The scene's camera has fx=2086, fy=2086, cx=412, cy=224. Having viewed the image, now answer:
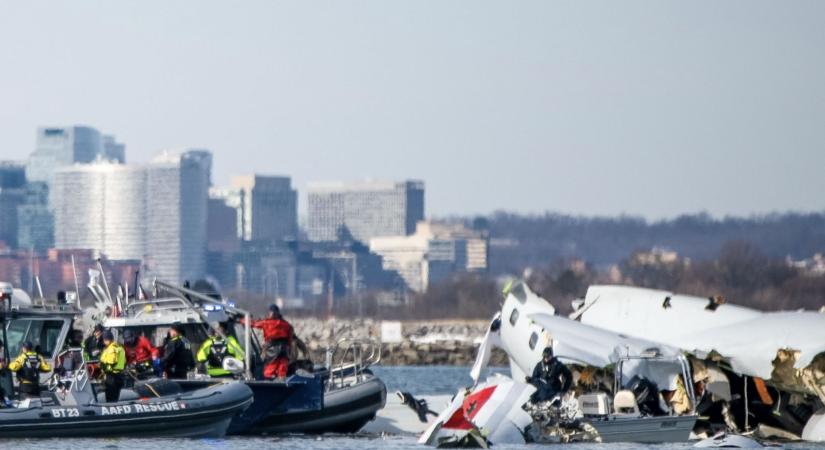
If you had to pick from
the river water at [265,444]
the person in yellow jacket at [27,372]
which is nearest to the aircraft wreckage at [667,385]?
the river water at [265,444]

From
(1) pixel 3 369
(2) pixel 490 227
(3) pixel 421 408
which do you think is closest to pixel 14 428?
(1) pixel 3 369

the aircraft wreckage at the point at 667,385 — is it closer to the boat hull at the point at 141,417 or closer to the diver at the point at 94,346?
the boat hull at the point at 141,417

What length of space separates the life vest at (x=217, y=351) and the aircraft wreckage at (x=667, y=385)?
355 cm

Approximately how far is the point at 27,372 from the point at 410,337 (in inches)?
3217

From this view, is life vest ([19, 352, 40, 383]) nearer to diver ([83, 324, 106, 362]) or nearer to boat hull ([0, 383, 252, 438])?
boat hull ([0, 383, 252, 438])

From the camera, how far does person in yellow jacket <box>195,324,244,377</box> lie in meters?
32.4

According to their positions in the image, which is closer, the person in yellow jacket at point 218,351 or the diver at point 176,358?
the diver at point 176,358

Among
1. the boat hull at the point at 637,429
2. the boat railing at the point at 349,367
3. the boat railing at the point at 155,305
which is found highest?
the boat railing at the point at 155,305

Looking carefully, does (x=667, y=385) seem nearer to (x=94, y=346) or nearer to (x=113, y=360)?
(x=113, y=360)

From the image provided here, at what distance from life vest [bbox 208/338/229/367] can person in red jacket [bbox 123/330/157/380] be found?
2.91 ft

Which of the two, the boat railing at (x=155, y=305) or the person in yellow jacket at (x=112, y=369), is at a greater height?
the boat railing at (x=155, y=305)

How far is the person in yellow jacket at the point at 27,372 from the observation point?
29484 mm

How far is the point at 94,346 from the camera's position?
31750 millimetres

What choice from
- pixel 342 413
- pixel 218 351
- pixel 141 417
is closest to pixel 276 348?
pixel 218 351
